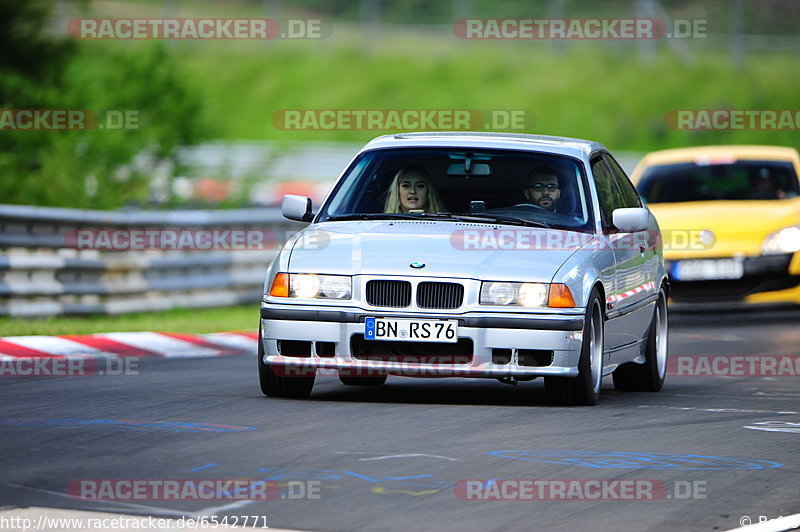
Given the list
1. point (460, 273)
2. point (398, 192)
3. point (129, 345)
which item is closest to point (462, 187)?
point (398, 192)

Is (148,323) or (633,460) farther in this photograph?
(148,323)

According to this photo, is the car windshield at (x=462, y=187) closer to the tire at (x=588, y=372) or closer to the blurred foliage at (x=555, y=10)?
the tire at (x=588, y=372)

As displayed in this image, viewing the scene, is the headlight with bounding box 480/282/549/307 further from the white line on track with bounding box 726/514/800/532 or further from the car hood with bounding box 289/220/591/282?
the white line on track with bounding box 726/514/800/532

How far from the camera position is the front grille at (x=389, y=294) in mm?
9539

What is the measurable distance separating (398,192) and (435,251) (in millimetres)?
1249

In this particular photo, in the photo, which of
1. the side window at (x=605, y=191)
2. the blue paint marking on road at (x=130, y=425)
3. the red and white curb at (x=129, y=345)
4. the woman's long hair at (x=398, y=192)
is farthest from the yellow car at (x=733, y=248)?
the blue paint marking on road at (x=130, y=425)

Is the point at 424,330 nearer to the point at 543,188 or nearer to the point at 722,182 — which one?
the point at 543,188

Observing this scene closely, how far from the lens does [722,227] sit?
17656 millimetres

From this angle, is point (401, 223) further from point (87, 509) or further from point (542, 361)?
point (87, 509)

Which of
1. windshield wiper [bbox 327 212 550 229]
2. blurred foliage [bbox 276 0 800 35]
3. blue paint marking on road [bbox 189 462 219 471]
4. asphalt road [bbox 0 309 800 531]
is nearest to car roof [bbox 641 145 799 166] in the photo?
asphalt road [bbox 0 309 800 531]

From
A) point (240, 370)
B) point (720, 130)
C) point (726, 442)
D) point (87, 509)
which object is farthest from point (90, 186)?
point (720, 130)

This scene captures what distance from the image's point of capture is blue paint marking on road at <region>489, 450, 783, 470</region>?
7.72 metres

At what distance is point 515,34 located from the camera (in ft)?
179

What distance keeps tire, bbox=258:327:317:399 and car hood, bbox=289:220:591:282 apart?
664mm
